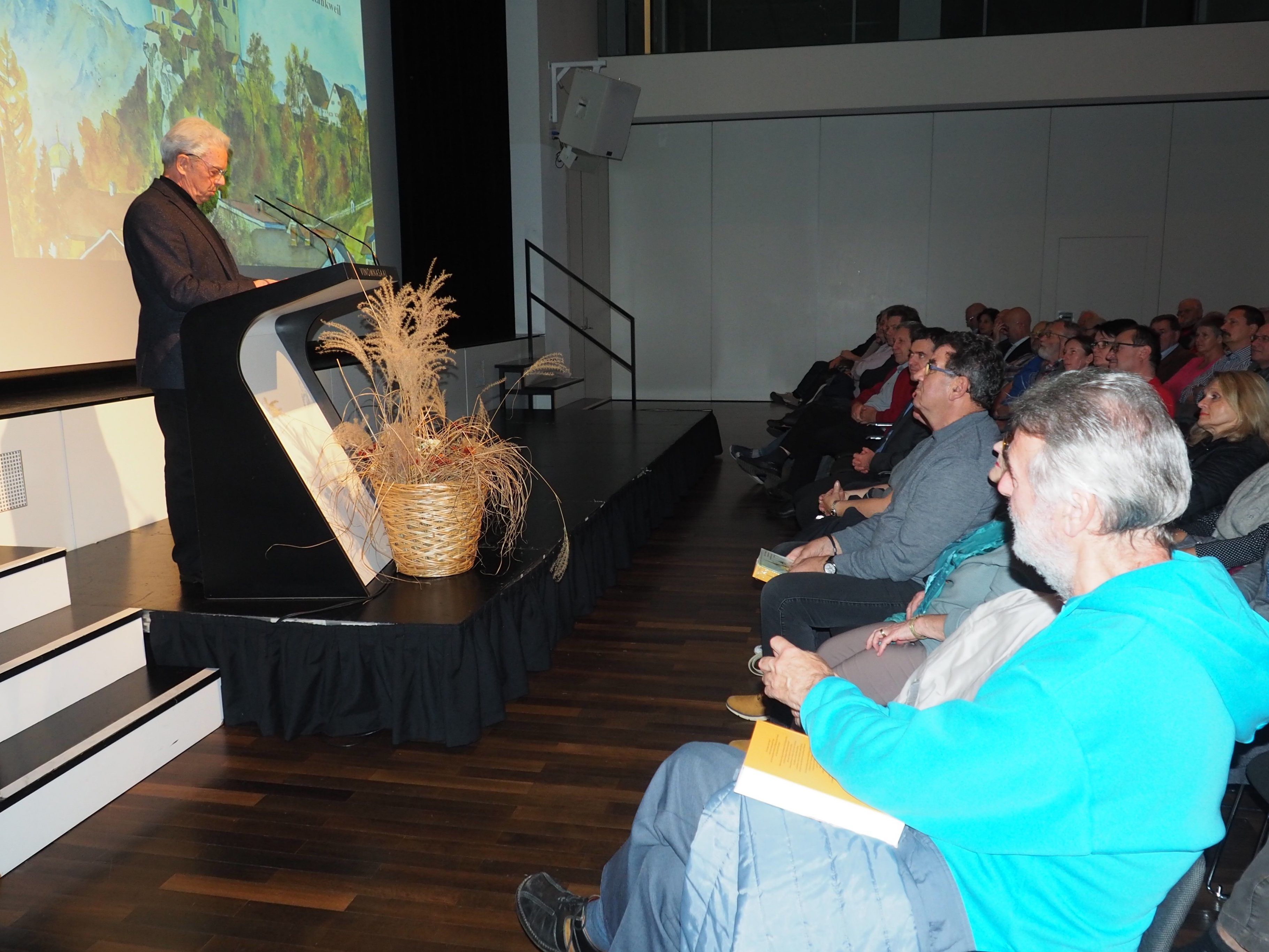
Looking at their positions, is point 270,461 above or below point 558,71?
below

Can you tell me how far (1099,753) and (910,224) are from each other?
10.7 meters

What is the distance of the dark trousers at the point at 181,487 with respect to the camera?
3066mm

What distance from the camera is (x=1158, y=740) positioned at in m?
1.07

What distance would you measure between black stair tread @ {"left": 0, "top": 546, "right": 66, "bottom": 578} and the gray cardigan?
2.36 m

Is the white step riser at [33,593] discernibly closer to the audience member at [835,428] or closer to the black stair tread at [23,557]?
the black stair tread at [23,557]

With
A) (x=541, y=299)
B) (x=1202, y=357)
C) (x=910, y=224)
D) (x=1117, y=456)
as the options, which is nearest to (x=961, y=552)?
(x=1117, y=456)

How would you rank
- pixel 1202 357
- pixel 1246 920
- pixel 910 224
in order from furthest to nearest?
pixel 910 224
pixel 1202 357
pixel 1246 920

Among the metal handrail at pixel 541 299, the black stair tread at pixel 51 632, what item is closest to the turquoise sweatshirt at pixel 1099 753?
the black stair tread at pixel 51 632

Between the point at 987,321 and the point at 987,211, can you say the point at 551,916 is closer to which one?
the point at 987,321

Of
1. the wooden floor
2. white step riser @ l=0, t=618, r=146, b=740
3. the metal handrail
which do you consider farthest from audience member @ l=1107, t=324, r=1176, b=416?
the metal handrail

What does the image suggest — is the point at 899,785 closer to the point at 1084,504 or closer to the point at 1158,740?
the point at 1158,740

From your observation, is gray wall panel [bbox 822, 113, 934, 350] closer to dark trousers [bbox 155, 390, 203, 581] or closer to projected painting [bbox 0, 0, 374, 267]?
projected painting [bbox 0, 0, 374, 267]

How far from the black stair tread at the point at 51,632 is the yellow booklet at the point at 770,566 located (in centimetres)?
181

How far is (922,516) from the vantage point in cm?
257
